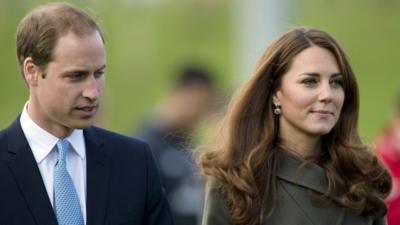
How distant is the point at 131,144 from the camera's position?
6.62 m

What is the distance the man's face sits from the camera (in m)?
6.20

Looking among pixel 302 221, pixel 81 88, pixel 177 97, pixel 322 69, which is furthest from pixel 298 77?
pixel 177 97

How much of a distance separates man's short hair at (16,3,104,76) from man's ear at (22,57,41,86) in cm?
2

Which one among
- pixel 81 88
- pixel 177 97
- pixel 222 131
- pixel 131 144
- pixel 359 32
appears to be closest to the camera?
pixel 81 88

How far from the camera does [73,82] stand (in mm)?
6219

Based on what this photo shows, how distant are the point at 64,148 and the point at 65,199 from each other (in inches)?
8.9

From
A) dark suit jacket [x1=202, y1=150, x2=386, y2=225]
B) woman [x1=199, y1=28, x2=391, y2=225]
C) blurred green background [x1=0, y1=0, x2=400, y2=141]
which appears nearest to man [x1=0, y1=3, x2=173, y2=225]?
dark suit jacket [x1=202, y1=150, x2=386, y2=225]

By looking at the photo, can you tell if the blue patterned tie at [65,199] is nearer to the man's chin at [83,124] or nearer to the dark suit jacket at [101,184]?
the dark suit jacket at [101,184]

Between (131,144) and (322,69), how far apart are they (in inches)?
37.2

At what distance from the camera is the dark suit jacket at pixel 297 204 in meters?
6.77

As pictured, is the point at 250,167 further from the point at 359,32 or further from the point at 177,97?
the point at 359,32

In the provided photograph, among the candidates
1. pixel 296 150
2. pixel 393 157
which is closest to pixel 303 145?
pixel 296 150

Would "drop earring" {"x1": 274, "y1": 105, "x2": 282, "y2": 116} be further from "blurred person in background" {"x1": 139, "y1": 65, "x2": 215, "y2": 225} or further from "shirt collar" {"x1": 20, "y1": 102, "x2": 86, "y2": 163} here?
"blurred person in background" {"x1": 139, "y1": 65, "x2": 215, "y2": 225}

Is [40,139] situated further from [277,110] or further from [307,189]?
[307,189]
